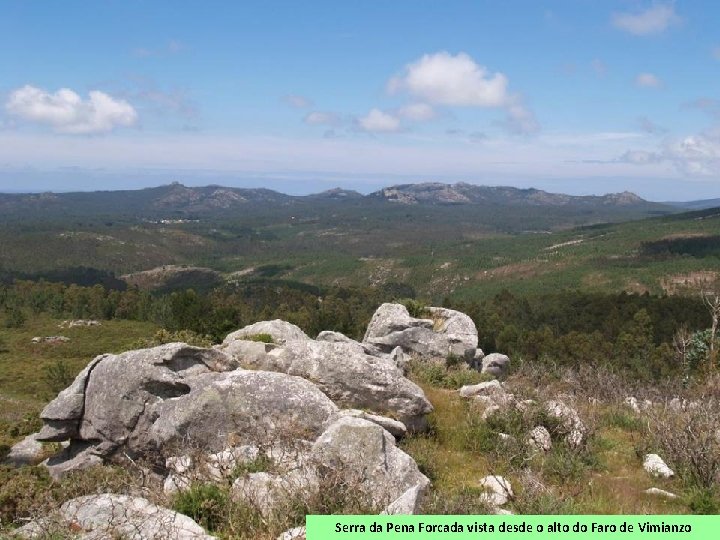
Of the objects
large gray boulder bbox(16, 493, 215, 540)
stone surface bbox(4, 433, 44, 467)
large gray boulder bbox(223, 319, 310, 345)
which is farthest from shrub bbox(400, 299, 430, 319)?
large gray boulder bbox(16, 493, 215, 540)

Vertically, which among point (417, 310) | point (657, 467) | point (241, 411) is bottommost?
point (417, 310)

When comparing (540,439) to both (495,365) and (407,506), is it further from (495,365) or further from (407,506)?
(495,365)

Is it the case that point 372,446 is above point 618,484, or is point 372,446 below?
above

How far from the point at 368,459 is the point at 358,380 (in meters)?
5.11

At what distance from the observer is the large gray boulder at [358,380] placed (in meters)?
13.8

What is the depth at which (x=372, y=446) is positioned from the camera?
9414mm

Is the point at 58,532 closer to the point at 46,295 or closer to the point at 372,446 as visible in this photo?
the point at 372,446

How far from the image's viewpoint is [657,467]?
11.5 m

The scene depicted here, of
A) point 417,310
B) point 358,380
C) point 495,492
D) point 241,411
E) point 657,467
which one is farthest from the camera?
point 417,310

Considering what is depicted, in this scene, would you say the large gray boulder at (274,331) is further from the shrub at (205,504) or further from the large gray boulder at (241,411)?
the shrub at (205,504)

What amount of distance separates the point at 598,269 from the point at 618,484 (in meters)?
201

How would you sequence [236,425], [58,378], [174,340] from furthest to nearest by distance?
[58,378]
[174,340]
[236,425]

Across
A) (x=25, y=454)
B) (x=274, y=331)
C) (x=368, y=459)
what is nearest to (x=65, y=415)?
(x=25, y=454)

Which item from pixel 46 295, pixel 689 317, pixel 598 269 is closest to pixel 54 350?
pixel 46 295
